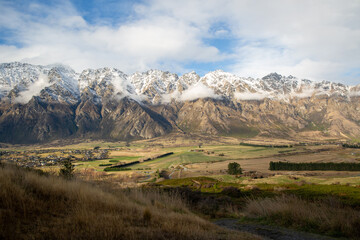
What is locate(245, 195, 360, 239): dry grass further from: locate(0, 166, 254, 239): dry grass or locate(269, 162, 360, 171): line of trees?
locate(269, 162, 360, 171): line of trees

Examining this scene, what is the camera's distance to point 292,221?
37.9ft

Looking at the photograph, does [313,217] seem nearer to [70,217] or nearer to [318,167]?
[70,217]

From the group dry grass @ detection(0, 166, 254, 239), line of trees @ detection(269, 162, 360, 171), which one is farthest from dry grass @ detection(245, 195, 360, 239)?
line of trees @ detection(269, 162, 360, 171)

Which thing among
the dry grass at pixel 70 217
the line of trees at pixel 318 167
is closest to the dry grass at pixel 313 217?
the dry grass at pixel 70 217

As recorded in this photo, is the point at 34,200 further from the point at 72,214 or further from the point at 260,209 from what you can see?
the point at 260,209

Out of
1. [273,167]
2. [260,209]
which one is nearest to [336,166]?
[273,167]

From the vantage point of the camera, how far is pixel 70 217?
6738 mm

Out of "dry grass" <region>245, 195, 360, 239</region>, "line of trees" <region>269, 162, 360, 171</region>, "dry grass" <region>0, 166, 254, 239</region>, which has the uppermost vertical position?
"dry grass" <region>0, 166, 254, 239</region>

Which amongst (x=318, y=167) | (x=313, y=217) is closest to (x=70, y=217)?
(x=313, y=217)

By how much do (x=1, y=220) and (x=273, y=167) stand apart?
108381 mm

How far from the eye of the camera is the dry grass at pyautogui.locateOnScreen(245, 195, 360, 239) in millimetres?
9703

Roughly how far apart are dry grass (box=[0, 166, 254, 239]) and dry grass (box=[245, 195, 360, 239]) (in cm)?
509

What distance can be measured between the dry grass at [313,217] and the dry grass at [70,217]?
5.09 metres

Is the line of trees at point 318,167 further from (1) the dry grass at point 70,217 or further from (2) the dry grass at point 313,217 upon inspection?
(1) the dry grass at point 70,217
